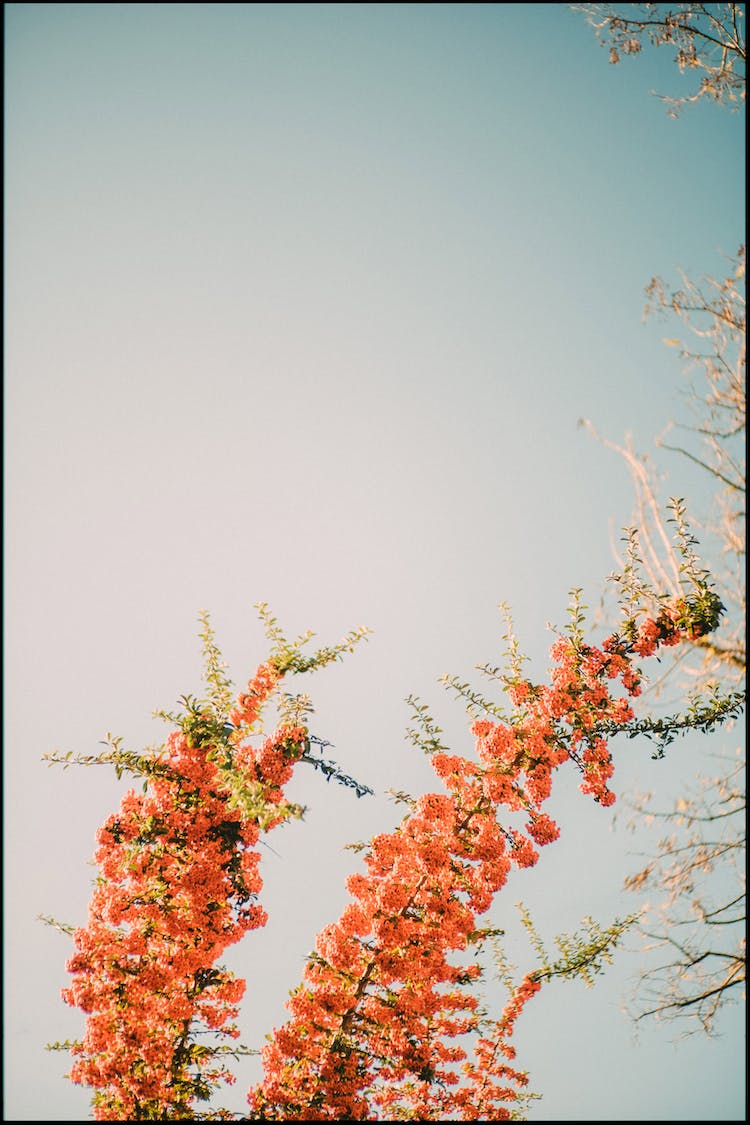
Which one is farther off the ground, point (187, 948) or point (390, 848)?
point (390, 848)

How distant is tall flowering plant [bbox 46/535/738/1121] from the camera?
715 centimetres

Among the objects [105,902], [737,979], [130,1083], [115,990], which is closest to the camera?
[737,979]

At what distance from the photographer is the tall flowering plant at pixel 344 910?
7.15 m

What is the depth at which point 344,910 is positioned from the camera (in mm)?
8062

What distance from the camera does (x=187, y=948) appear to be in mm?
7555

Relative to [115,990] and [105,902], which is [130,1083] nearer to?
[115,990]

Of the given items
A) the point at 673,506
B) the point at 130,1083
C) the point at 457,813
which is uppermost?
the point at 673,506

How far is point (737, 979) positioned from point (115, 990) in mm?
7849

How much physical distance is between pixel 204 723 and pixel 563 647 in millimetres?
6191

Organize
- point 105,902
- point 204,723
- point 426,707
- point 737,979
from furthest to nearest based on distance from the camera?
point 426,707
point 204,723
point 105,902
point 737,979

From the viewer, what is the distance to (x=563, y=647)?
9.22 meters

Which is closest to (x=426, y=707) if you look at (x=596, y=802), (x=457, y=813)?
(x=457, y=813)

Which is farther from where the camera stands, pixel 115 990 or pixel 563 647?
pixel 563 647

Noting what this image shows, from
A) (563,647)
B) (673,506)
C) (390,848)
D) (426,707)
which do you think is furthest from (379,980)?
(673,506)
